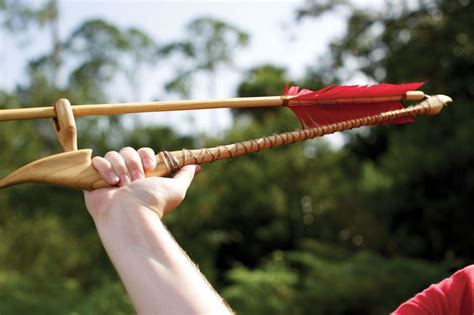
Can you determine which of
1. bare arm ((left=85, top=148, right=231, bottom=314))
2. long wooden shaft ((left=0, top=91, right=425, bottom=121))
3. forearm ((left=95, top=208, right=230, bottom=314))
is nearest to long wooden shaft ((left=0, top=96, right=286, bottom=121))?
long wooden shaft ((left=0, top=91, right=425, bottom=121))

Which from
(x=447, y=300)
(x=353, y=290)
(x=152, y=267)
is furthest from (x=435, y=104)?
(x=353, y=290)

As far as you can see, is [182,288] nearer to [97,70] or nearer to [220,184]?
[220,184]

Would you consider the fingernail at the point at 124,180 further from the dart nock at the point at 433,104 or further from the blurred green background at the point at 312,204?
the blurred green background at the point at 312,204

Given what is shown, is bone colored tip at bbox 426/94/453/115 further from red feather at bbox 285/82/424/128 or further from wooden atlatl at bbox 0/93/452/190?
wooden atlatl at bbox 0/93/452/190

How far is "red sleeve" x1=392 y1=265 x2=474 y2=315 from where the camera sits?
4.97 feet

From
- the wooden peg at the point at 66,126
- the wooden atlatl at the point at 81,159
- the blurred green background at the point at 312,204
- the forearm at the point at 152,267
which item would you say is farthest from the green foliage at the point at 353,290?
the forearm at the point at 152,267

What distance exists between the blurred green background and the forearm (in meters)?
5.40

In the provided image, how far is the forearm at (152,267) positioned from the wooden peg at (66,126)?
24 centimetres

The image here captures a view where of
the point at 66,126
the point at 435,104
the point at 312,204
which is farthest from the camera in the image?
the point at 312,204

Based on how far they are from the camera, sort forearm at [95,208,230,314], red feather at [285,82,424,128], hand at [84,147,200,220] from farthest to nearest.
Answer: red feather at [285,82,424,128]
hand at [84,147,200,220]
forearm at [95,208,230,314]

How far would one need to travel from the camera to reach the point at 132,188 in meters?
1.23

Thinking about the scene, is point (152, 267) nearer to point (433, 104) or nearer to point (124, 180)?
point (124, 180)

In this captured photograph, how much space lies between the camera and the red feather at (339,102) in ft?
5.50

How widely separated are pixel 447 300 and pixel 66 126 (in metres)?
0.86
